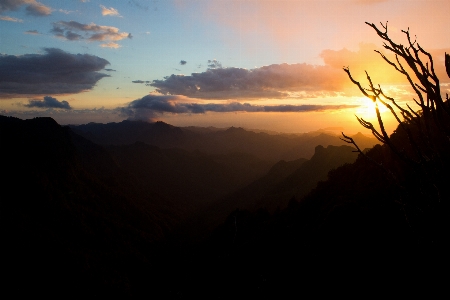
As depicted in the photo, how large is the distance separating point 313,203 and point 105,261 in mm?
41584

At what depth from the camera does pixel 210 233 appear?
64000mm

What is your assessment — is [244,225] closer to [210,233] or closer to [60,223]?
[210,233]

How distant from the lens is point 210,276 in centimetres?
3444

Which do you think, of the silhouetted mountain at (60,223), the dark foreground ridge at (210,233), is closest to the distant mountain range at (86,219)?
the silhouetted mountain at (60,223)

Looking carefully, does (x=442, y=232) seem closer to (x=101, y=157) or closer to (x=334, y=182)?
(x=334, y=182)

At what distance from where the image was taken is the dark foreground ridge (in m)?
14.1

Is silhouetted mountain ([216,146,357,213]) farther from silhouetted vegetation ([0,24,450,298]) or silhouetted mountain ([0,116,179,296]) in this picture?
silhouetted mountain ([0,116,179,296])

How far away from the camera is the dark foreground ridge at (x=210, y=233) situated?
14102 millimetres

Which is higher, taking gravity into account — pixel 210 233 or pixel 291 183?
pixel 291 183

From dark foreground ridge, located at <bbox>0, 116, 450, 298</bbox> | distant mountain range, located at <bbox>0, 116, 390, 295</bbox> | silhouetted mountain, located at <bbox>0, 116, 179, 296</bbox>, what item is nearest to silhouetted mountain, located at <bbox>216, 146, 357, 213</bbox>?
distant mountain range, located at <bbox>0, 116, 390, 295</bbox>

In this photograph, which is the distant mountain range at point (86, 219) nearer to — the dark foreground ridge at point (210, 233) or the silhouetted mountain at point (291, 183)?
the dark foreground ridge at point (210, 233)

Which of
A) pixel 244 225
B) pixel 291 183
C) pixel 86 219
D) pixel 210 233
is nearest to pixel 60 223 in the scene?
pixel 86 219

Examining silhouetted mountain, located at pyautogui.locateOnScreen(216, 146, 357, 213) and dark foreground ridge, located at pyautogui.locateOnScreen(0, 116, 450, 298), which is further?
silhouetted mountain, located at pyautogui.locateOnScreen(216, 146, 357, 213)

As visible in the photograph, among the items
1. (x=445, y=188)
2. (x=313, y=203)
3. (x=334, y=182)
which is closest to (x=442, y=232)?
(x=445, y=188)
